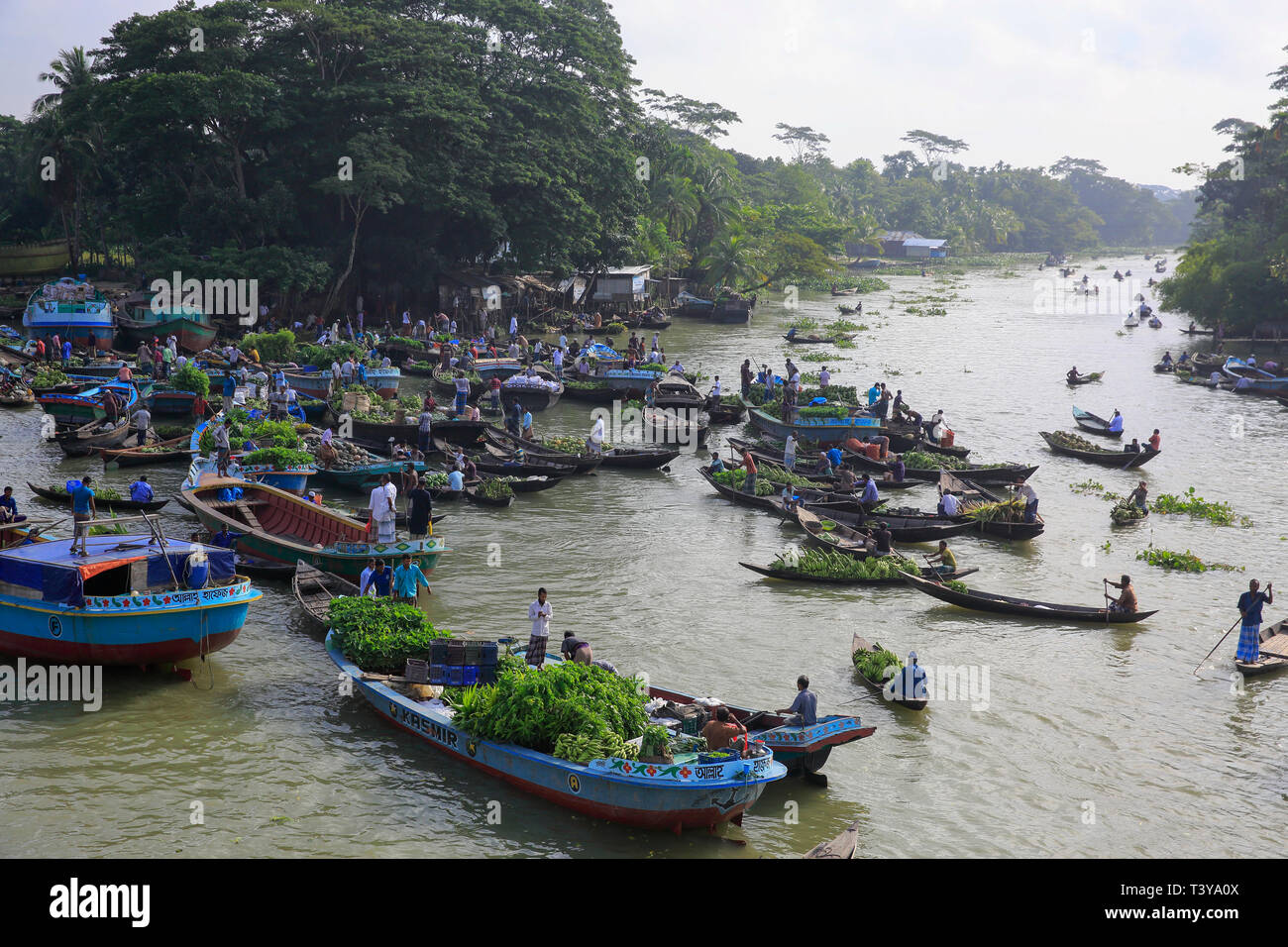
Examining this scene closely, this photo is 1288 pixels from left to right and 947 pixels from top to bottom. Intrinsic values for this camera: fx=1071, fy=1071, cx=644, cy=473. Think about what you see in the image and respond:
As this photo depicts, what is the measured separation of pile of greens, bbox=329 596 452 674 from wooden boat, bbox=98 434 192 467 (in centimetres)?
1327

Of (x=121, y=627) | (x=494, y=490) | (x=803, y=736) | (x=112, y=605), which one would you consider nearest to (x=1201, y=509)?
(x=494, y=490)

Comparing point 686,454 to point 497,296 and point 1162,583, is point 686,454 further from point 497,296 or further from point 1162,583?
point 497,296

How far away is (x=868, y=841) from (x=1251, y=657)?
8.70m

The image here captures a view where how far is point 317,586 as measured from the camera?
56.7 ft

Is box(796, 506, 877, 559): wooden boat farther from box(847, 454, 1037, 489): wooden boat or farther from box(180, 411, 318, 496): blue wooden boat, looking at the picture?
box(180, 411, 318, 496): blue wooden boat

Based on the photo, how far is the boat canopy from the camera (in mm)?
13852

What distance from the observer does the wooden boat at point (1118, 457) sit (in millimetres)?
30703

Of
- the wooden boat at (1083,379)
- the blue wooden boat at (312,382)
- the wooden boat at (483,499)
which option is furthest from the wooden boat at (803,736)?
the wooden boat at (1083,379)

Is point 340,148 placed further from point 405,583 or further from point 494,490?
point 405,583

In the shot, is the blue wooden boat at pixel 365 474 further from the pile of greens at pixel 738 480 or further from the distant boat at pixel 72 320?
the distant boat at pixel 72 320

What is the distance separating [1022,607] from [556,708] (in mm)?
10115

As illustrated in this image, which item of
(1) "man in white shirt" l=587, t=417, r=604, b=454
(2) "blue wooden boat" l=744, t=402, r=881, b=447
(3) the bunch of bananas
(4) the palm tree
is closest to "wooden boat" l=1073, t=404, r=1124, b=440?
(2) "blue wooden boat" l=744, t=402, r=881, b=447

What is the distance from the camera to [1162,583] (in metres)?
21.2

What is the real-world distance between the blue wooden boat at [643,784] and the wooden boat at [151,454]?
55.9 feet
